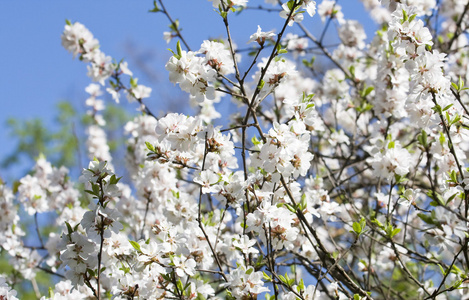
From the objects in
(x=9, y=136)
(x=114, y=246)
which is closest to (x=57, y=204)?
(x=114, y=246)

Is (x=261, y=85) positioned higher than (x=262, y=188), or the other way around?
(x=261, y=85)

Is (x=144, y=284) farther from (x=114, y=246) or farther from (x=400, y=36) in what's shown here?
(x=400, y=36)

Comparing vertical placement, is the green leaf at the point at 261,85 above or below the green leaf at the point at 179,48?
below

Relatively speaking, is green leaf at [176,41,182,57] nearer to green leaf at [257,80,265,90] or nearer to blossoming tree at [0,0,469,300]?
blossoming tree at [0,0,469,300]

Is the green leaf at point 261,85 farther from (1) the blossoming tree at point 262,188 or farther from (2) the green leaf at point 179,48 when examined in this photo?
(2) the green leaf at point 179,48

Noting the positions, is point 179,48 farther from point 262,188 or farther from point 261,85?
point 262,188

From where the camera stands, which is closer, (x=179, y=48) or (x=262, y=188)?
(x=179, y=48)

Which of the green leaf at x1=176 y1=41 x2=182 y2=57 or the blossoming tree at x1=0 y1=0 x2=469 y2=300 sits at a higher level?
the green leaf at x1=176 y1=41 x2=182 y2=57

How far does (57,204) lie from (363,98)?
263cm

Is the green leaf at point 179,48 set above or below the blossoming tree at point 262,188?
above

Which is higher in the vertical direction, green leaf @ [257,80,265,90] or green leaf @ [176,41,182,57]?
green leaf @ [176,41,182,57]

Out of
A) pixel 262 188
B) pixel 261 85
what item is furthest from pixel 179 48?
pixel 262 188

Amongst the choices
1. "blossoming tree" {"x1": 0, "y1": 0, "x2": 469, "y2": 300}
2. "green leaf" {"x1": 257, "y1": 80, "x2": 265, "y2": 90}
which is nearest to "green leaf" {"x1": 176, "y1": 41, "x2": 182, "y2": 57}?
"blossoming tree" {"x1": 0, "y1": 0, "x2": 469, "y2": 300}

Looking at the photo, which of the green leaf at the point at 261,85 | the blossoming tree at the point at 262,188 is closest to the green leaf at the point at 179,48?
the blossoming tree at the point at 262,188
